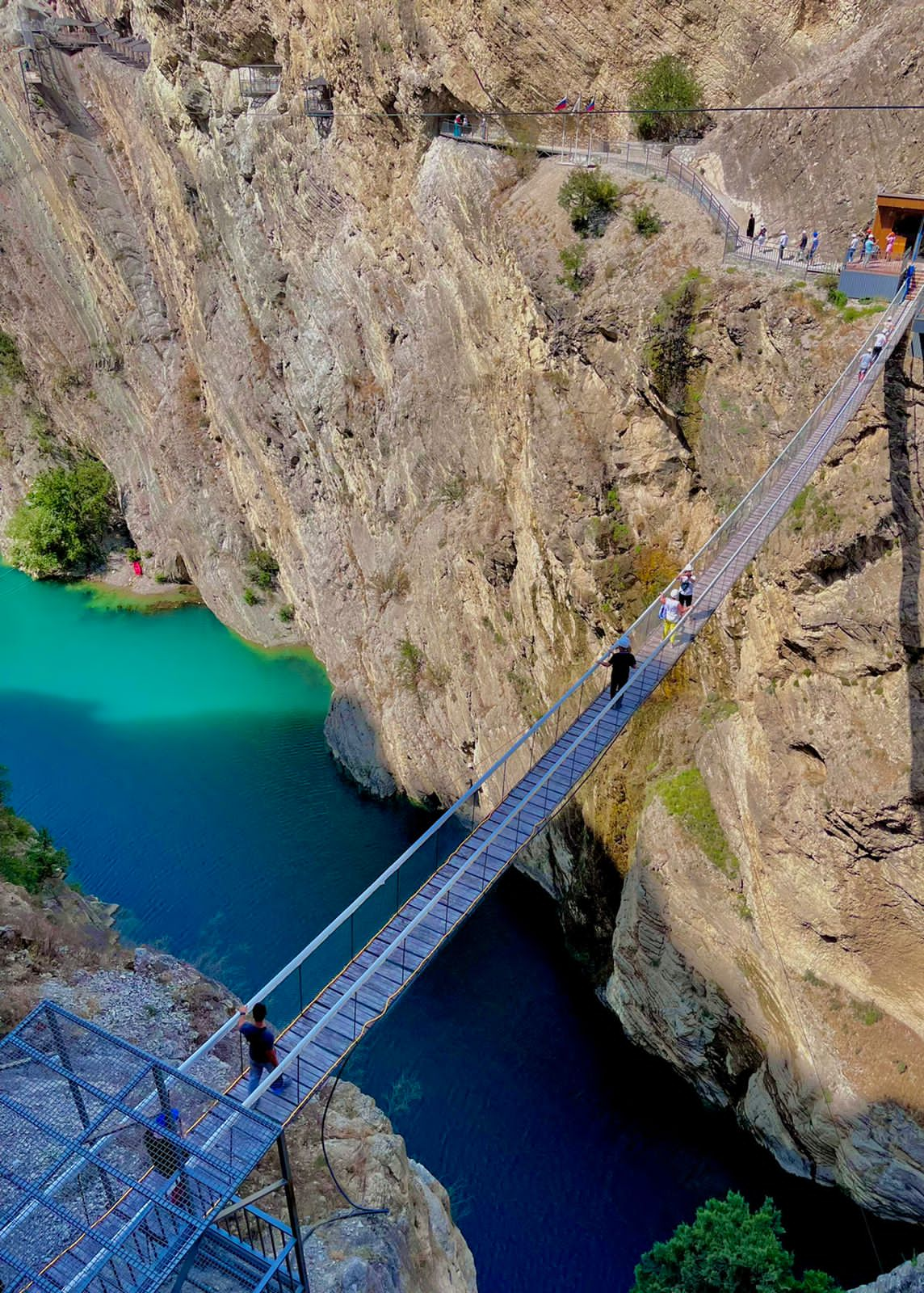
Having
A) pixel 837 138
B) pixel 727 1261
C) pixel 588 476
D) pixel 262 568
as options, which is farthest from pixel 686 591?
pixel 262 568

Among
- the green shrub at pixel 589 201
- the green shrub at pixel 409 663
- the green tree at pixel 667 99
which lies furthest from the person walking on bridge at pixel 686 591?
the green shrub at pixel 409 663

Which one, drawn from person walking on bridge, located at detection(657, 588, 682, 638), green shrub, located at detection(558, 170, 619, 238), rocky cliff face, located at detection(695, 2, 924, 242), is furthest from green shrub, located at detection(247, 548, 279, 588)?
person walking on bridge, located at detection(657, 588, 682, 638)

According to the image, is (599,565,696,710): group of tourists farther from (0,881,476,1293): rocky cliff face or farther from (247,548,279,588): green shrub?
(247,548,279,588): green shrub

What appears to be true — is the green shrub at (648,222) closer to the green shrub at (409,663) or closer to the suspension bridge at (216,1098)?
the suspension bridge at (216,1098)

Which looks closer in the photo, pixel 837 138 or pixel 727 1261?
pixel 727 1261

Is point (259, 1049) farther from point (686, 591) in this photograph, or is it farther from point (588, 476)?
point (588, 476)
